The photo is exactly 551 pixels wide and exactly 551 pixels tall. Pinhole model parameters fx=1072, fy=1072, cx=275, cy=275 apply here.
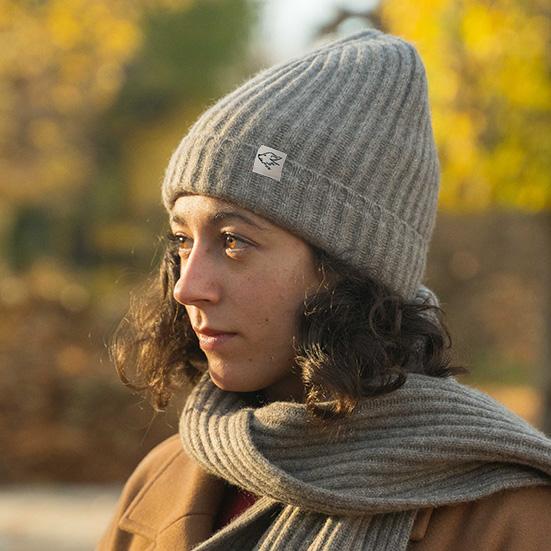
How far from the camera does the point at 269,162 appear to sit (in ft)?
7.52

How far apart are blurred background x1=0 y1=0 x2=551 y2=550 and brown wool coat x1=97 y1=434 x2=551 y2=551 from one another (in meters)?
0.18

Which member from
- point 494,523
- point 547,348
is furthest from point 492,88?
point 494,523

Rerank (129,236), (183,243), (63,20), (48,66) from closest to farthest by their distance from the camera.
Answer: (183,243) < (63,20) < (48,66) < (129,236)

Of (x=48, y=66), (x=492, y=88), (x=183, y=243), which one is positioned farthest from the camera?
(x=48, y=66)

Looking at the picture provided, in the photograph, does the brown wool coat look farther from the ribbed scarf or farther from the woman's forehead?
the woman's forehead

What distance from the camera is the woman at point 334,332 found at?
2.20 meters

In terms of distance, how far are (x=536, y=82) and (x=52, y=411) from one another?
5.01 m

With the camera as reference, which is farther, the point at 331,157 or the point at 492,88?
the point at 492,88

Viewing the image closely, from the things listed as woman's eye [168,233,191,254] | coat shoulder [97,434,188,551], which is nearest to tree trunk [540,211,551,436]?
coat shoulder [97,434,188,551]

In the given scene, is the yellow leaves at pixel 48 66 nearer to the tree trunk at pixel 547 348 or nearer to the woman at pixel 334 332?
the tree trunk at pixel 547 348

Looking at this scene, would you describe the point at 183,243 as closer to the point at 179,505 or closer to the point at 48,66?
the point at 179,505

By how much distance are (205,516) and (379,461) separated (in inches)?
21.1

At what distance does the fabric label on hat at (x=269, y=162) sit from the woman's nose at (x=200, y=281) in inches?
8.3

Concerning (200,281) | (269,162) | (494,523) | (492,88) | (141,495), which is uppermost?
(492,88)
